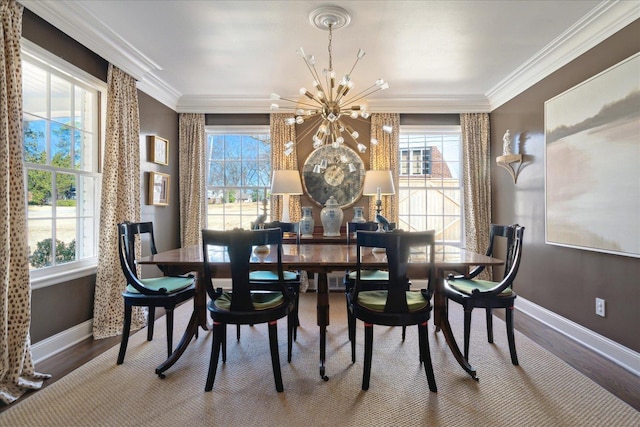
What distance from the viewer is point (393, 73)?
3.54m

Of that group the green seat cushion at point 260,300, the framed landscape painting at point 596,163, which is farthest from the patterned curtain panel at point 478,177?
the green seat cushion at point 260,300

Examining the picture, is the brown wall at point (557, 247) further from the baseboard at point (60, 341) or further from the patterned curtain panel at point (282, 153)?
the baseboard at point (60, 341)

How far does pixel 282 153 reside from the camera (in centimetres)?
442

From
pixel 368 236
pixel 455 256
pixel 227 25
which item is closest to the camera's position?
pixel 368 236

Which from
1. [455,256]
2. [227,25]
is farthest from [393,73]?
[455,256]

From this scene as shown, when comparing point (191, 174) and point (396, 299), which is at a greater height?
point (191, 174)

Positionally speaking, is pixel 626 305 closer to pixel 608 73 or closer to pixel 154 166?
pixel 608 73

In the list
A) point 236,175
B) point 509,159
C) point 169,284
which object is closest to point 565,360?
point 509,159

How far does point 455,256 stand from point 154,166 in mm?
3560

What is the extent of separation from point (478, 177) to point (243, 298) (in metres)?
3.79

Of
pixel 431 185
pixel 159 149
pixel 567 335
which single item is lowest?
pixel 567 335

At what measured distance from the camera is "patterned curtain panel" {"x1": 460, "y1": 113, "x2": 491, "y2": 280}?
4371 mm

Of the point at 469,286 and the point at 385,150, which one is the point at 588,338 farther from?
the point at 385,150

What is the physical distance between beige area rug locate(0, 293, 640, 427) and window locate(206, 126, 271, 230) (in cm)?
246
